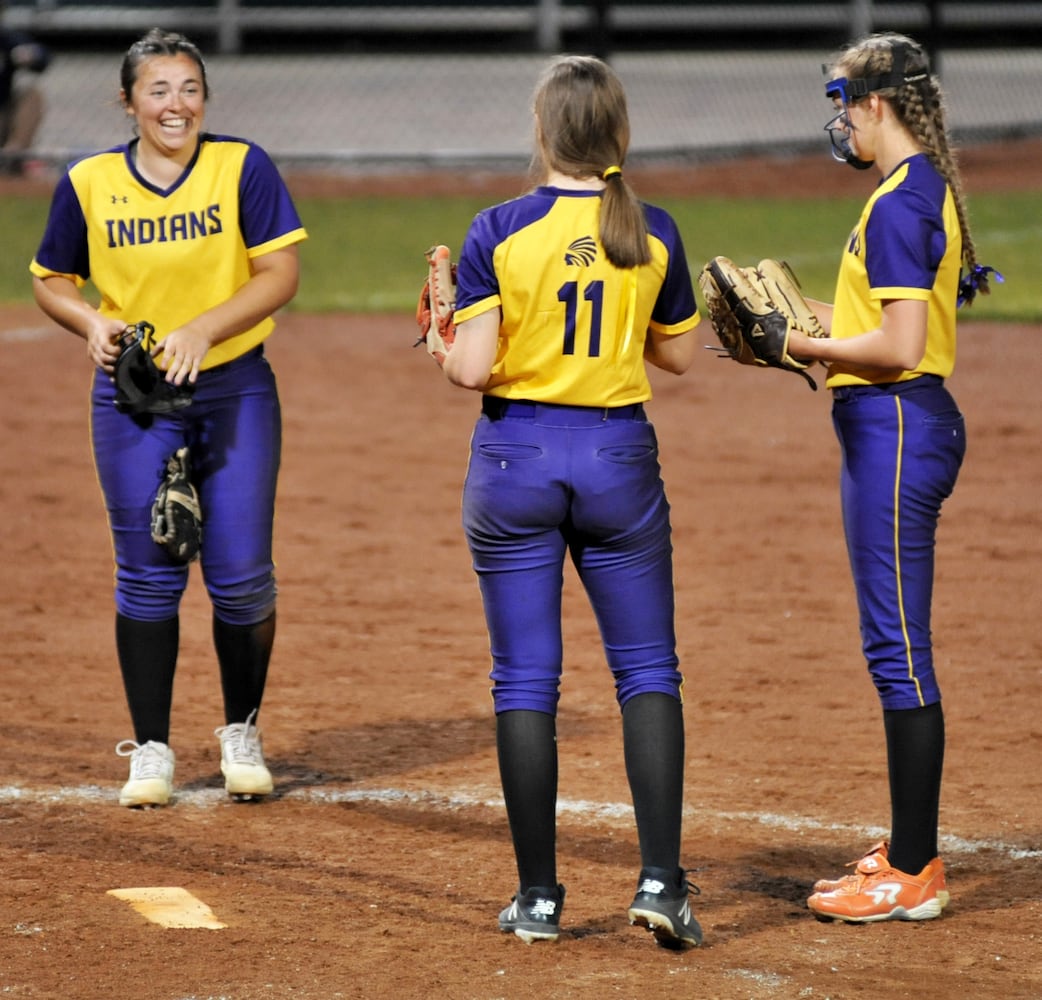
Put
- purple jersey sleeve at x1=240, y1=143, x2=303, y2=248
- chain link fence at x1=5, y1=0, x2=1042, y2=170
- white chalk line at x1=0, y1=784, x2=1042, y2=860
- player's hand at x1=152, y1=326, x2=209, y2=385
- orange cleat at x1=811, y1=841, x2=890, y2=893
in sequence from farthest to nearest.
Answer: chain link fence at x1=5, y1=0, x2=1042, y2=170, purple jersey sleeve at x1=240, y1=143, x2=303, y2=248, white chalk line at x1=0, y1=784, x2=1042, y2=860, player's hand at x1=152, y1=326, x2=209, y2=385, orange cleat at x1=811, y1=841, x2=890, y2=893

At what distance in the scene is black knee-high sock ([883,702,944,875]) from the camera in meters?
3.98

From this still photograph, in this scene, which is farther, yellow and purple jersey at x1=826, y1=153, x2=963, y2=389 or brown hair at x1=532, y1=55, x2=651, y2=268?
yellow and purple jersey at x1=826, y1=153, x2=963, y2=389

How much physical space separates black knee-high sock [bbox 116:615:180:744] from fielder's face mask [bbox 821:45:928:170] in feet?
7.14

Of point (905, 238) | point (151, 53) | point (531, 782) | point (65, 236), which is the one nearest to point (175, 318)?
point (65, 236)

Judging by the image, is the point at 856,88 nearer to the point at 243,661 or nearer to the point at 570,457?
the point at 570,457

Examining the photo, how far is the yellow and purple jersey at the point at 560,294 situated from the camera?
362cm

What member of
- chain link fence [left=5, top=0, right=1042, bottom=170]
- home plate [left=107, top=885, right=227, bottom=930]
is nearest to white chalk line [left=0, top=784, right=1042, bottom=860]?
home plate [left=107, top=885, right=227, bottom=930]

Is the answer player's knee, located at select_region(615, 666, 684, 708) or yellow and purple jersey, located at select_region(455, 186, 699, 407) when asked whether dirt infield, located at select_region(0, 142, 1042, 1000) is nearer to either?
player's knee, located at select_region(615, 666, 684, 708)

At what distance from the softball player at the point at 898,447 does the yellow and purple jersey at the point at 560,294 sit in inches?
18.2

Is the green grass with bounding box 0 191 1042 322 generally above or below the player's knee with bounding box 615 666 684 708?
above

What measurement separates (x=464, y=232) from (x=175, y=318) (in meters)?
12.7

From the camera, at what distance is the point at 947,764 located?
16.9 feet

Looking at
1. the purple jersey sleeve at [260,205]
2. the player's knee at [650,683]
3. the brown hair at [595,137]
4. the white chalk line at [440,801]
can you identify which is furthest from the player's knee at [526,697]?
the purple jersey sleeve at [260,205]

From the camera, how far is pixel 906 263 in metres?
3.79
